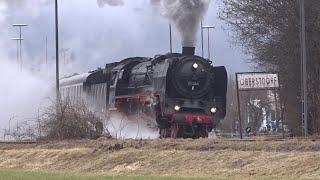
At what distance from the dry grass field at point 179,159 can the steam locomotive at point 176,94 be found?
235 inches

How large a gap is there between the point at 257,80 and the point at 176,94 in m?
4.27

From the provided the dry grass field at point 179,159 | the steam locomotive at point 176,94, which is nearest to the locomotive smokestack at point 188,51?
the steam locomotive at point 176,94

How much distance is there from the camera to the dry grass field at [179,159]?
14125 millimetres

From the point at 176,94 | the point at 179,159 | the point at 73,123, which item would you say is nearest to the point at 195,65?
the point at 176,94

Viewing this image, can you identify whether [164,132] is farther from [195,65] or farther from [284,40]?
[284,40]

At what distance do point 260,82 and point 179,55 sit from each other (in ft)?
12.9

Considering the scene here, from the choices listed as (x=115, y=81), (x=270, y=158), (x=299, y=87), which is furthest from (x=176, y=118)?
(x=270, y=158)

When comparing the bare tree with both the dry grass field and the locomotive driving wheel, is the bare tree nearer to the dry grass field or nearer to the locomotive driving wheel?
the locomotive driving wheel

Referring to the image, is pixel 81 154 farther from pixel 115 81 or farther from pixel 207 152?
pixel 115 81

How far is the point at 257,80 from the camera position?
29625 millimetres

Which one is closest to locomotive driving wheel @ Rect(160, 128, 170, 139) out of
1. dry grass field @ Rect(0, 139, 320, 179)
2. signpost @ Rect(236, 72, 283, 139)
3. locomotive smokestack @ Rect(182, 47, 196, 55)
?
locomotive smokestack @ Rect(182, 47, 196, 55)

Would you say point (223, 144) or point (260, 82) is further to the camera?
point (260, 82)

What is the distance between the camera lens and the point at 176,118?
87.6 ft

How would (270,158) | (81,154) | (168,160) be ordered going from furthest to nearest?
(81,154)
(168,160)
(270,158)
